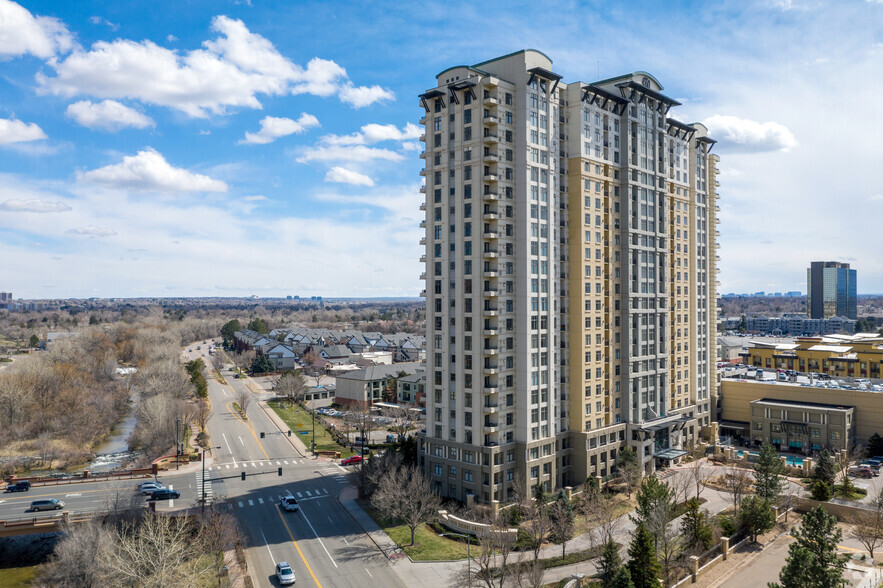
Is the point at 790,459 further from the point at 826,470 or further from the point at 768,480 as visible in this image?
the point at 768,480

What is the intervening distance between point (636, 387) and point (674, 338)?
1353 centimetres

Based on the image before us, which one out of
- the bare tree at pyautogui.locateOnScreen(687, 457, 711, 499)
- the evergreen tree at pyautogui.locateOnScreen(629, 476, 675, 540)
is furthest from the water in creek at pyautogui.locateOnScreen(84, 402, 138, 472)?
the bare tree at pyautogui.locateOnScreen(687, 457, 711, 499)

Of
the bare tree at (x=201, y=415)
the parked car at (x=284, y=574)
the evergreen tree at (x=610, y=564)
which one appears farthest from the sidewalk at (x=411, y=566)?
the bare tree at (x=201, y=415)

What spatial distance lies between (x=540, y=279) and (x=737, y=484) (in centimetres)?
2837

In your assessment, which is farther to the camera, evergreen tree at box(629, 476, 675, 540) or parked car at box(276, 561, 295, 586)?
evergreen tree at box(629, 476, 675, 540)

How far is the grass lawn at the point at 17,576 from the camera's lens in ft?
162

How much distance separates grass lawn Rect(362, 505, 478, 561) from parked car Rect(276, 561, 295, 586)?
408 inches

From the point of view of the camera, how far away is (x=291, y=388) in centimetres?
12031

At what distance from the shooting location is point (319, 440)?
305 feet

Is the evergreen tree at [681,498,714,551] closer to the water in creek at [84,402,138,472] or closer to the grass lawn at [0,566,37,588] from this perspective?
the grass lawn at [0,566,37,588]

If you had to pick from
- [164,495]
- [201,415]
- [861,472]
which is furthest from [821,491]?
[201,415]

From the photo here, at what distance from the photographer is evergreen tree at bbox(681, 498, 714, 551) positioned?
1901 inches

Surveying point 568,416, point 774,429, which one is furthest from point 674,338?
point 568,416

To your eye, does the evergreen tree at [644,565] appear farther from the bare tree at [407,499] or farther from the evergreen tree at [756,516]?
the bare tree at [407,499]
